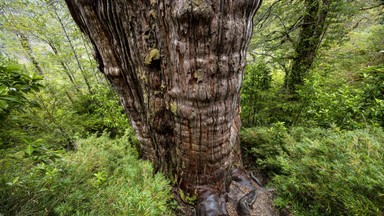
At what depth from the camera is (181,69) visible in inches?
64.6

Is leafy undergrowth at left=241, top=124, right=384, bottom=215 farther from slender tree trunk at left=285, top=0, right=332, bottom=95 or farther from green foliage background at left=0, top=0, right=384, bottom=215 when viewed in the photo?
slender tree trunk at left=285, top=0, right=332, bottom=95

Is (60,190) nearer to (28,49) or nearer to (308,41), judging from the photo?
(308,41)

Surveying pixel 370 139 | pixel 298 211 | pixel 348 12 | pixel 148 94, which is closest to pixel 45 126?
pixel 148 94

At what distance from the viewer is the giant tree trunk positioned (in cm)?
143

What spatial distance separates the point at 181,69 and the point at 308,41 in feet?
13.4

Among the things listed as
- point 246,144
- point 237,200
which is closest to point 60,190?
point 237,200

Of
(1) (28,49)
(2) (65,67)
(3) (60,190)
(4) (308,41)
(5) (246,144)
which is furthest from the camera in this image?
(2) (65,67)

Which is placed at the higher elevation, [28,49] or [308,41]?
[28,49]

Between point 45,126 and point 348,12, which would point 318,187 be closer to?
point 348,12

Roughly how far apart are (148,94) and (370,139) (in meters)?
2.69

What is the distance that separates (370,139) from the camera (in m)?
1.79

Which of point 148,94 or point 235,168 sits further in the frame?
point 235,168

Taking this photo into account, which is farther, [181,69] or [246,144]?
[246,144]

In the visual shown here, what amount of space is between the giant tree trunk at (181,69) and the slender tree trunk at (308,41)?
2769 millimetres
